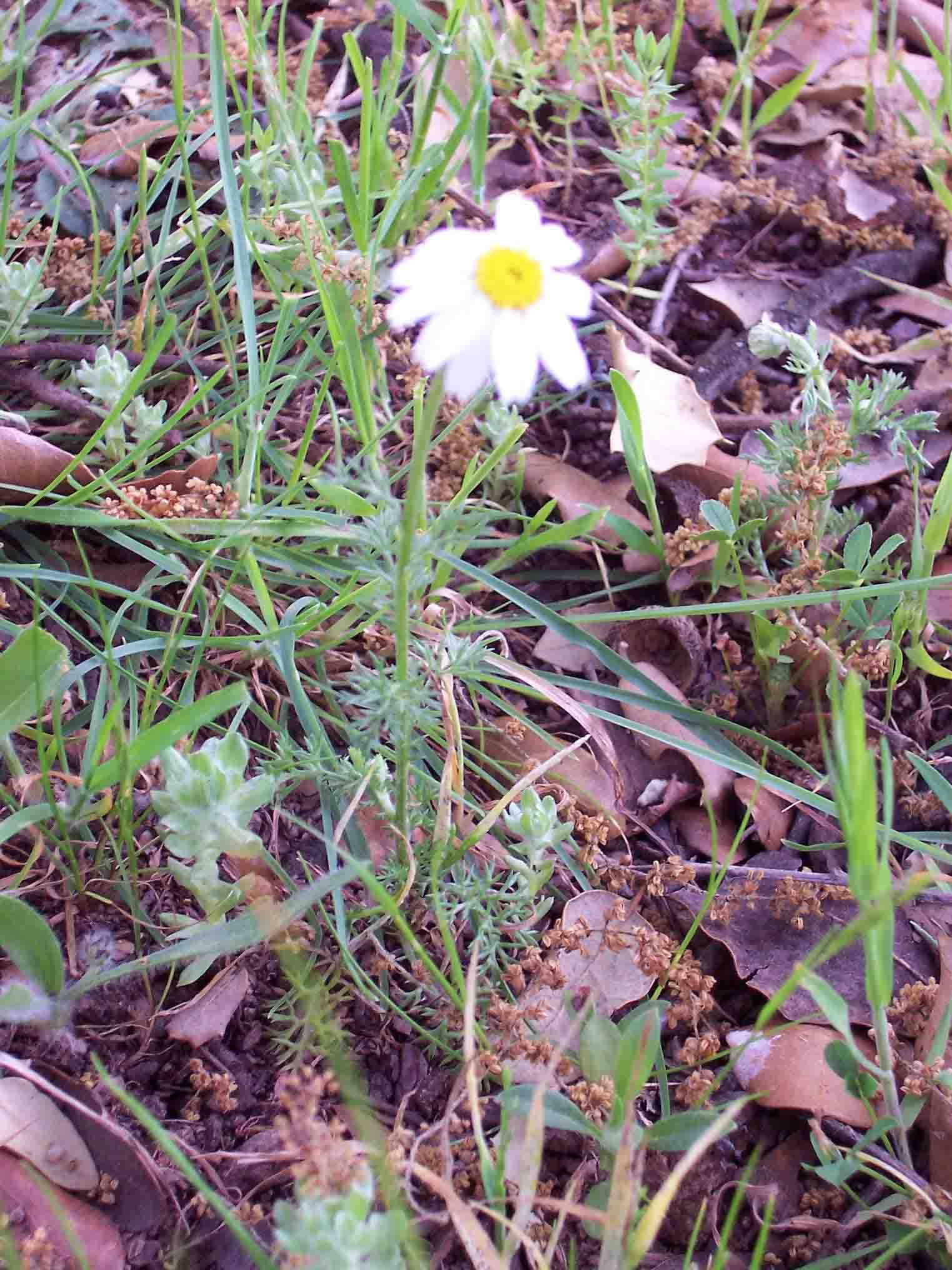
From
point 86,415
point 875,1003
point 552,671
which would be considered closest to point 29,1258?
point 875,1003

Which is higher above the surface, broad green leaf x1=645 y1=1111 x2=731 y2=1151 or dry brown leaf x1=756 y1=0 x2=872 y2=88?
dry brown leaf x1=756 y1=0 x2=872 y2=88

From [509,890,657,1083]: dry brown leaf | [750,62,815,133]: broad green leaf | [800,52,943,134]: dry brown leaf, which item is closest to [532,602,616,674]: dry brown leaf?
[509,890,657,1083]: dry brown leaf

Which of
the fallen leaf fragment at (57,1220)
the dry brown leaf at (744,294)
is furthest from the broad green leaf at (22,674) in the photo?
the dry brown leaf at (744,294)

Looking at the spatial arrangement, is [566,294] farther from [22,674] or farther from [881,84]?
[881,84]

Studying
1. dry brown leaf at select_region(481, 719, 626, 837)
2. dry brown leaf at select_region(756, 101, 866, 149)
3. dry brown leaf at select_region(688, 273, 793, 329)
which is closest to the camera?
dry brown leaf at select_region(481, 719, 626, 837)

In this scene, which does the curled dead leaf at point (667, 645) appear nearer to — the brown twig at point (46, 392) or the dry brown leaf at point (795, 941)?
the dry brown leaf at point (795, 941)

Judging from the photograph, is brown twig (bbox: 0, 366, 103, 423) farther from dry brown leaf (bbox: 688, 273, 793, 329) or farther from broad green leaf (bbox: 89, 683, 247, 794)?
dry brown leaf (bbox: 688, 273, 793, 329)
